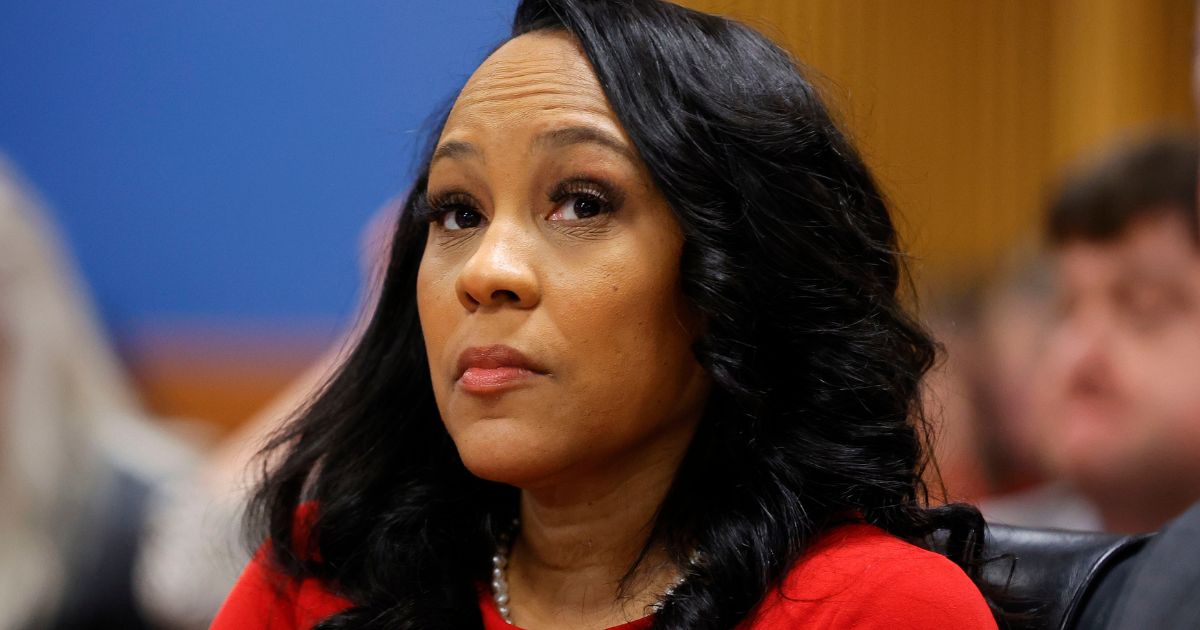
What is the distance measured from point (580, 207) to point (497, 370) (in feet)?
0.58

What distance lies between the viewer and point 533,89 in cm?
127

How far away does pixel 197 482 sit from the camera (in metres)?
2.78

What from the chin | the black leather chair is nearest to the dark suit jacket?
the black leather chair

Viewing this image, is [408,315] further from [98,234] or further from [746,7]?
[98,234]

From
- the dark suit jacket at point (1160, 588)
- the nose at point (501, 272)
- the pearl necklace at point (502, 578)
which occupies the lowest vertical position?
the pearl necklace at point (502, 578)

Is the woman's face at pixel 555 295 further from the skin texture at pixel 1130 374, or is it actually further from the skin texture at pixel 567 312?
the skin texture at pixel 1130 374

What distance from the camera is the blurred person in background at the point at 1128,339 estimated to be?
2137 mm

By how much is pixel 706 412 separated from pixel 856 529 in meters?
0.20

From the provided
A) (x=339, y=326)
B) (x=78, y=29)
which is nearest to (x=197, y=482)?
Result: (x=339, y=326)

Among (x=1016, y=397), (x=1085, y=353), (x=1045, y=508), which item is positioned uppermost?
(x=1085, y=353)

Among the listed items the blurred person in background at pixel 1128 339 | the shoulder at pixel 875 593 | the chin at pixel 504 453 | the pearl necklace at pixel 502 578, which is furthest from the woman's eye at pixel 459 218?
the blurred person in background at pixel 1128 339

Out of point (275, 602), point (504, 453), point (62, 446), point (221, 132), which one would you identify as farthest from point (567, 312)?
point (62, 446)

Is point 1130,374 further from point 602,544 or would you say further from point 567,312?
point 567,312

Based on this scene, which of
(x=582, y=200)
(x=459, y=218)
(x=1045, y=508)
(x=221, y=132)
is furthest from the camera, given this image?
(x=221, y=132)
